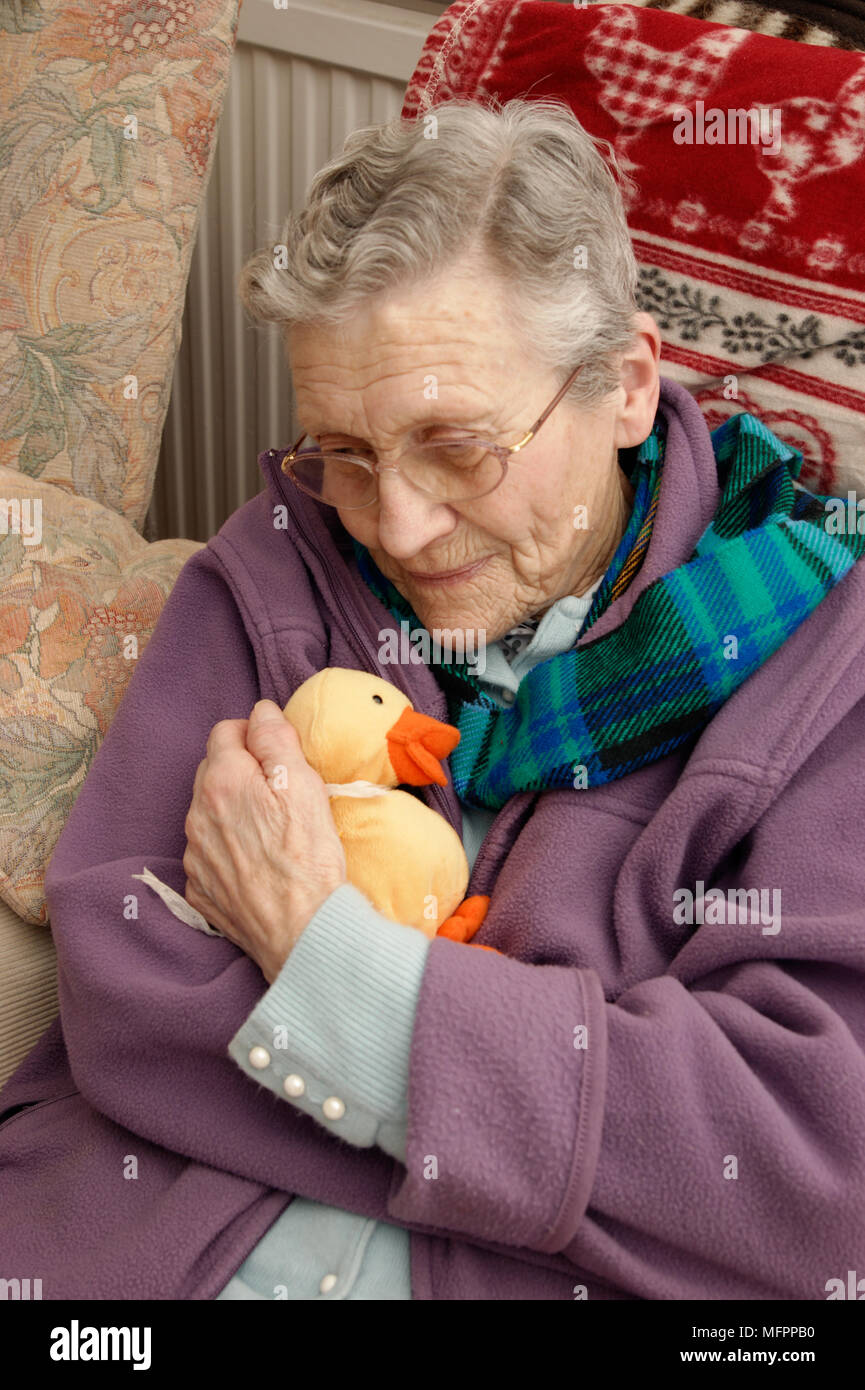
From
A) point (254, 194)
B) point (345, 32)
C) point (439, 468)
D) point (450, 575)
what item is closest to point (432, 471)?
point (439, 468)

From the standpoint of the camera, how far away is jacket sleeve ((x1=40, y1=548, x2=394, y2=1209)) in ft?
3.64

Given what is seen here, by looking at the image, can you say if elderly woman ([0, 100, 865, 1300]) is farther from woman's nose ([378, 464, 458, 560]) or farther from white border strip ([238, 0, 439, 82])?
Answer: white border strip ([238, 0, 439, 82])

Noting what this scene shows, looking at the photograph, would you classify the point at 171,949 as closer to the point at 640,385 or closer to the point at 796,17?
the point at 640,385

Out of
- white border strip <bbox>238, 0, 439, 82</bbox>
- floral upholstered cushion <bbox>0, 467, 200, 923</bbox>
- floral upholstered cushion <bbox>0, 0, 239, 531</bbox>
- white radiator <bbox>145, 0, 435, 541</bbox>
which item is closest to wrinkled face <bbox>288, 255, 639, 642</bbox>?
floral upholstered cushion <bbox>0, 467, 200, 923</bbox>

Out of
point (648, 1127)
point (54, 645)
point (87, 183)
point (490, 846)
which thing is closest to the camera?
point (648, 1127)

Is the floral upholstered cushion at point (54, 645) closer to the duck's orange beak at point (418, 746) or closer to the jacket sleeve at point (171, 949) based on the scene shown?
the jacket sleeve at point (171, 949)

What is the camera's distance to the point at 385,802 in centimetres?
114

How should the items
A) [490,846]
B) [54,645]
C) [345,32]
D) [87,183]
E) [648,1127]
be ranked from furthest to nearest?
[345,32] → [87,183] → [54,645] → [490,846] → [648,1127]

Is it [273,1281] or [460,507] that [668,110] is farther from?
[273,1281]

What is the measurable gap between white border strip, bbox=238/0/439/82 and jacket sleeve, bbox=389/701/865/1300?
168cm

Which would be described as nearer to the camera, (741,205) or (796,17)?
(741,205)

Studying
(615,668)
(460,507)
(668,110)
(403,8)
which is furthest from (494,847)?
(403,8)

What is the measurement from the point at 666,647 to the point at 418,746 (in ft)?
0.82

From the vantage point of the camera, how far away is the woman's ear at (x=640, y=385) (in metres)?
1.30
